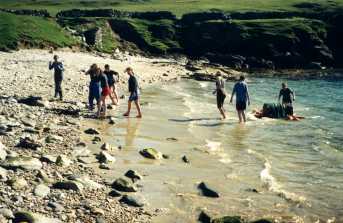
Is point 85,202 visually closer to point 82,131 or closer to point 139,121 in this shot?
point 82,131

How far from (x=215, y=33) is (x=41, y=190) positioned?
258 ft

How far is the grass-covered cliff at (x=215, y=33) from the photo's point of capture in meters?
83.9

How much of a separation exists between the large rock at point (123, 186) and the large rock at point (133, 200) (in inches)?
26.5

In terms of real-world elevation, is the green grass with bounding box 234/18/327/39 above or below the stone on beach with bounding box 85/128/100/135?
above

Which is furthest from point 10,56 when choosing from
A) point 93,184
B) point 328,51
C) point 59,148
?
point 328,51

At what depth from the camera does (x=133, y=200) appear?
15.6 metres

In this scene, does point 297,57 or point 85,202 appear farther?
point 297,57

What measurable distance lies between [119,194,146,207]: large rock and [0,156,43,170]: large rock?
2.95m

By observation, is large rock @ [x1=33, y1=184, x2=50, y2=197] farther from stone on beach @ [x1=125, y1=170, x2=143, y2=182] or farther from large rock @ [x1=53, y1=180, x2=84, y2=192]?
stone on beach @ [x1=125, y1=170, x2=143, y2=182]

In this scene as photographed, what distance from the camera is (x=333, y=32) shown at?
314 feet

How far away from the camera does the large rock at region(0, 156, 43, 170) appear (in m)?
16.5

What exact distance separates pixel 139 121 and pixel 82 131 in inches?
223

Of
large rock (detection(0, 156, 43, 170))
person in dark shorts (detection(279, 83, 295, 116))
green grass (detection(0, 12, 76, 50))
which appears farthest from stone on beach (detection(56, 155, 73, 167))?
green grass (detection(0, 12, 76, 50))

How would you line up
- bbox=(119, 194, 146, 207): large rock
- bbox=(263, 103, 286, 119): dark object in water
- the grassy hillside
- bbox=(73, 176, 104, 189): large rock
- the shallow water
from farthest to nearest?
the grassy hillside → bbox=(263, 103, 286, 119): dark object in water → the shallow water → bbox=(73, 176, 104, 189): large rock → bbox=(119, 194, 146, 207): large rock
